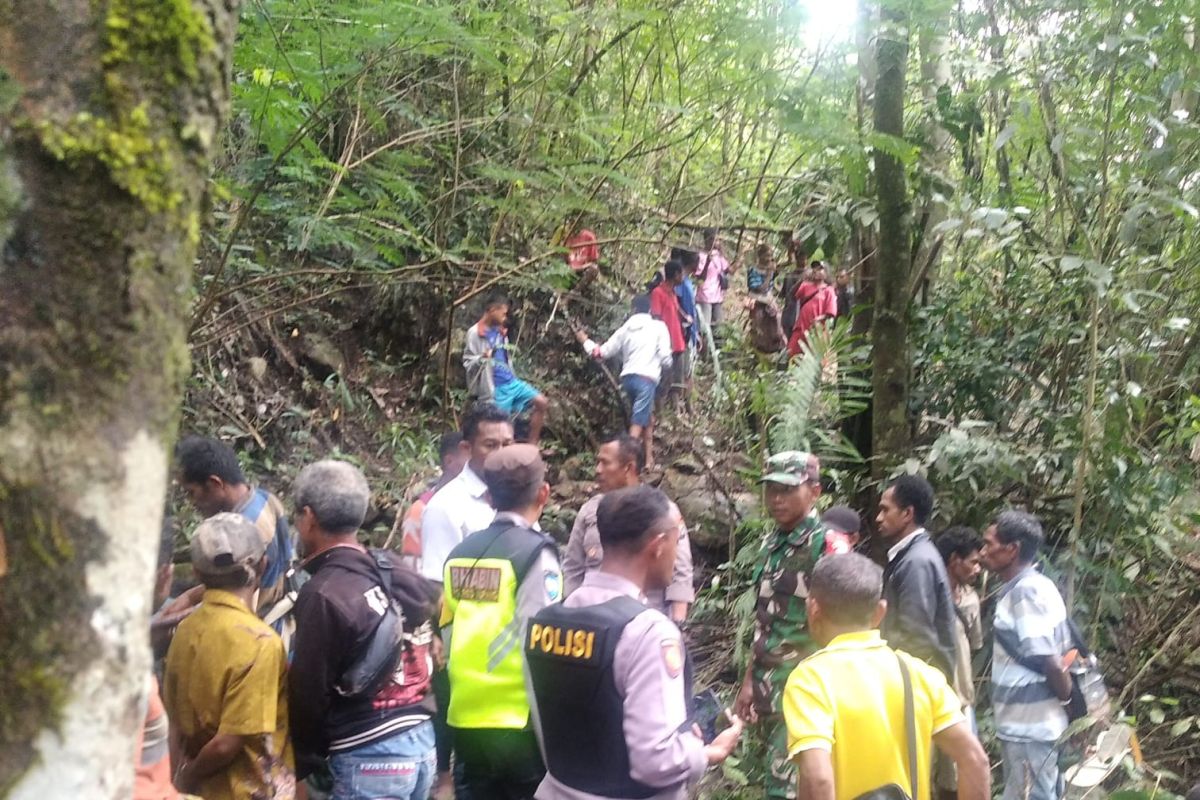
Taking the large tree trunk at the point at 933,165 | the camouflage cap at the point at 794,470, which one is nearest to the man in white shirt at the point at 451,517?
the camouflage cap at the point at 794,470

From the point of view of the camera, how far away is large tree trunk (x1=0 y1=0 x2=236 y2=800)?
3.23ft

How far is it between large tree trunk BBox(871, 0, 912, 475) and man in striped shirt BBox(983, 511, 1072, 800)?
1651 millimetres

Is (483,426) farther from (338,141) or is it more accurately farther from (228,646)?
(338,141)

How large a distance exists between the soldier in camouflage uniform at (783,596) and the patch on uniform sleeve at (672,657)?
129 centimetres

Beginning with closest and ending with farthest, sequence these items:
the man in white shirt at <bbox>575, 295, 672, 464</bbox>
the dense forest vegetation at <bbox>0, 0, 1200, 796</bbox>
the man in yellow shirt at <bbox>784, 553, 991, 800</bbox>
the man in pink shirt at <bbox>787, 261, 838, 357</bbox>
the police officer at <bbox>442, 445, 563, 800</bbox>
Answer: the man in yellow shirt at <bbox>784, 553, 991, 800</bbox>
the police officer at <bbox>442, 445, 563, 800</bbox>
the dense forest vegetation at <bbox>0, 0, 1200, 796</bbox>
the man in white shirt at <bbox>575, 295, 672, 464</bbox>
the man in pink shirt at <bbox>787, 261, 838, 357</bbox>

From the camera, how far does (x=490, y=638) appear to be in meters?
3.16

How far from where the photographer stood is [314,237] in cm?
580

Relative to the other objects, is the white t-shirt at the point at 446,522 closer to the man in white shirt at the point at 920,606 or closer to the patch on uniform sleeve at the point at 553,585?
the patch on uniform sleeve at the point at 553,585

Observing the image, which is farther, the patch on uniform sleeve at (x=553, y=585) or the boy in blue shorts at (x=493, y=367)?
the boy in blue shorts at (x=493, y=367)

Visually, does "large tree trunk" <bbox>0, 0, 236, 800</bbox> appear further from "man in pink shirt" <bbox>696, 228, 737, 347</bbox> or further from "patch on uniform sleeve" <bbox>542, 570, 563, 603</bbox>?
"man in pink shirt" <bbox>696, 228, 737, 347</bbox>

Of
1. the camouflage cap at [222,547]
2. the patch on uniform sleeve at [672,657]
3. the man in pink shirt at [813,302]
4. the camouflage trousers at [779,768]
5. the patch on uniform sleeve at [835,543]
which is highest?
the man in pink shirt at [813,302]

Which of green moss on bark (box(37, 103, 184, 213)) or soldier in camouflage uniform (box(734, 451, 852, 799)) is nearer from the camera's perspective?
green moss on bark (box(37, 103, 184, 213))

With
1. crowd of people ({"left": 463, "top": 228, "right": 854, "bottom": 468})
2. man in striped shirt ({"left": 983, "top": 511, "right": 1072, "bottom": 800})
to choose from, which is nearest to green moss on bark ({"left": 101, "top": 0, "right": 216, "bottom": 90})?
man in striped shirt ({"left": 983, "top": 511, "right": 1072, "bottom": 800})

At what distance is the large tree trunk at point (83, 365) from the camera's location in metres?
0.98
